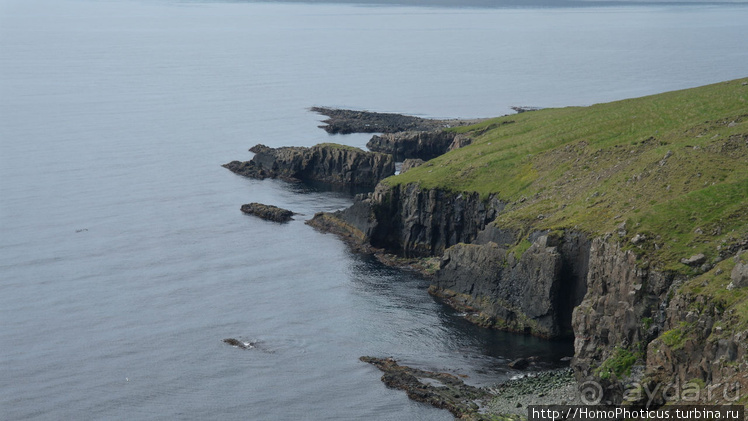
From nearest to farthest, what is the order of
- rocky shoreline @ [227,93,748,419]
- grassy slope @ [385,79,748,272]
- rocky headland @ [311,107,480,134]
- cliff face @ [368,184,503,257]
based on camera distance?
rocky shoreline @ [227,93,748,419] < grassy slope @ [385,79,748,272] < cliff face @ [368,184,503,257] < rocky headland @ [311,107,480,134]

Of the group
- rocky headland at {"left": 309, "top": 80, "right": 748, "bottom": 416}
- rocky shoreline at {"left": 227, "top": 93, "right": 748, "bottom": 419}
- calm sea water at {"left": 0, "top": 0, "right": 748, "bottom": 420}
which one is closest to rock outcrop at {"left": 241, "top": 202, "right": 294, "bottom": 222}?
calm sea water at {"left": 0, "top": 0, "right": 748, "bottom": 420}

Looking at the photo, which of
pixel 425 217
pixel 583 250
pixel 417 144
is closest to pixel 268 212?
pixel 425 217

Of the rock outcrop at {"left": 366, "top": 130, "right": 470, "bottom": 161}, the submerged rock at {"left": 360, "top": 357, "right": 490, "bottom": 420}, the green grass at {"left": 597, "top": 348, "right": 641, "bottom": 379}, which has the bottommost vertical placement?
the submerged rock at {"left": 360, "top": 357, "right": 490, "bottom": 420}

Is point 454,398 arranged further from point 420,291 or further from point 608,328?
point 420,291

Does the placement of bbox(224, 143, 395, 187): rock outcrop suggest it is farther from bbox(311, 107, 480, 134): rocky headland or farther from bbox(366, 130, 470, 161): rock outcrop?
bbox(311, 107, 480, 134): rocky headland

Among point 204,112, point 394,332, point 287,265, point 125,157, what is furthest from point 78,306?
point 204,112
